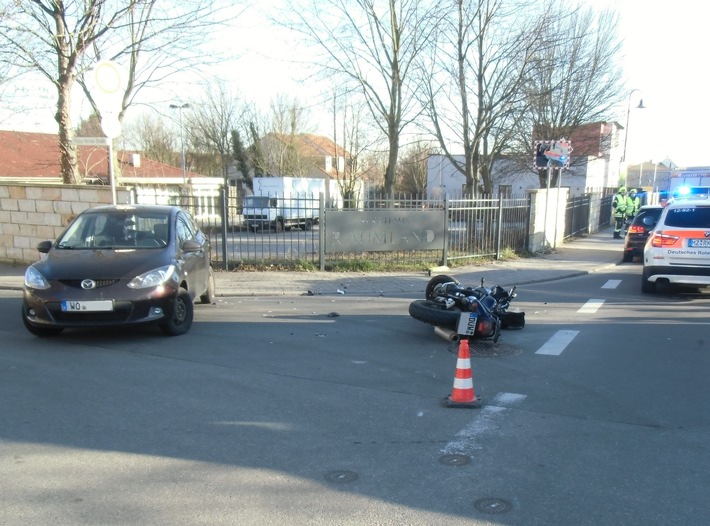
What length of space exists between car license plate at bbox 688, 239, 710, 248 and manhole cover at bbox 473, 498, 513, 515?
9.00 meters

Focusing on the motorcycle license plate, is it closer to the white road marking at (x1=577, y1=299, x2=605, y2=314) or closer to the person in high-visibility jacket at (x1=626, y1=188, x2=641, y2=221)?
the white road marking at (x1=577, y1=299, x2=605, y2=314)

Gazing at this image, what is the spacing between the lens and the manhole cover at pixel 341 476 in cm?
367

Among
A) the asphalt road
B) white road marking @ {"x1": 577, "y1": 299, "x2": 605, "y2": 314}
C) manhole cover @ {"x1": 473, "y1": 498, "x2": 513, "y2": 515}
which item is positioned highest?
manhole cover @ {"x1": 473, "y1": 498, "x2": 513, "y2": 515}

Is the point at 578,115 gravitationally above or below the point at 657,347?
above

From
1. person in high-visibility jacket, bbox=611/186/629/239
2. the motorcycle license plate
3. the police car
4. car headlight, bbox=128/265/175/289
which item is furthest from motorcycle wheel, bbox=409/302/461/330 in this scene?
person in high-visibility jacket, bbox=611/186/629/239

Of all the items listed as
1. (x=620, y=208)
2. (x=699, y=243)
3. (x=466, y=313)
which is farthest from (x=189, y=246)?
(x=620, y=208)

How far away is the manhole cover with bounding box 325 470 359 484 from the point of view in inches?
144

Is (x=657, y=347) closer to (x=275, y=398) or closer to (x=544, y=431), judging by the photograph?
(x=544, y=431)

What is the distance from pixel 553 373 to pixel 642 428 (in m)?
1.49

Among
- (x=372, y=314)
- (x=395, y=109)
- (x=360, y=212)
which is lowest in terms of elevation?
(x=372, y=314)

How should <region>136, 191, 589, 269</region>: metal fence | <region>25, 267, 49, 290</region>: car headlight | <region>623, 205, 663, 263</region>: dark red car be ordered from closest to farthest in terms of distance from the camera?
1. <region>25, 267, 49, 290</region>: car headlight
2. <region>136, 191, 589, 269</region>: metal fence
3. <region>623, 205, 663, 263</region>: dark red car

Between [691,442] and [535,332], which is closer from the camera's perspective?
[691,442]

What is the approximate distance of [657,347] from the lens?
23.5 ft

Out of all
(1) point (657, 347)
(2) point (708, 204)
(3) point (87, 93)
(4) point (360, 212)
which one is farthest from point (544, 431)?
(3) point (87, 93)
